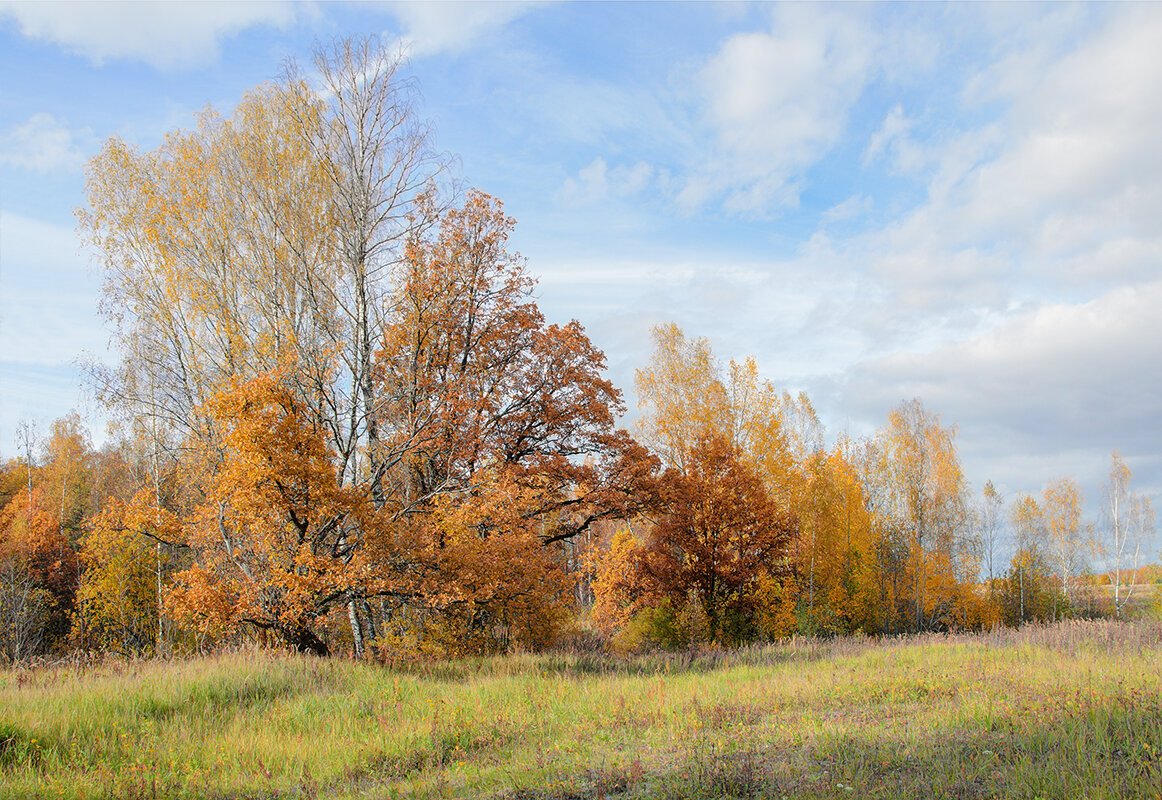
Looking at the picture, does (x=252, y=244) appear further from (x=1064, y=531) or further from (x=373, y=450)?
(x=1064, y=531)

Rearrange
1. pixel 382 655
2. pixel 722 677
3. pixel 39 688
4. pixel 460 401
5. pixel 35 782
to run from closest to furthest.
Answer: pixel 35 782
pixel 39 688
pixel 722 677
pixel 382 655
pixel 460 401

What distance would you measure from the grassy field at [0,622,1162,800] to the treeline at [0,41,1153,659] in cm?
278

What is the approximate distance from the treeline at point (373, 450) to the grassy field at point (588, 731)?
9.12 ft

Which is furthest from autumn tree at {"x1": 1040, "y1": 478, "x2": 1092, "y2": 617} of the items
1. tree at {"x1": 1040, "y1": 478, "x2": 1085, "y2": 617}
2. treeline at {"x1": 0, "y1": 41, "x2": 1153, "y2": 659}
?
treeline at {"x1": 0, "y1": 41, "x2": 1153, "y2": 659}

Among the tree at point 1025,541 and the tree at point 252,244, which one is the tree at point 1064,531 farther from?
the tree at point 252,244

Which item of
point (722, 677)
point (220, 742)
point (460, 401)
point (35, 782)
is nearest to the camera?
point (35, 782)

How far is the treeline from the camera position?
13.2 meters

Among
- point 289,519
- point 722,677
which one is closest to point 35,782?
point 289,519

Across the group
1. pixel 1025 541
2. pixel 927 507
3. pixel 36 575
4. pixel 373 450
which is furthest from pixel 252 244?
pixel 1025 541

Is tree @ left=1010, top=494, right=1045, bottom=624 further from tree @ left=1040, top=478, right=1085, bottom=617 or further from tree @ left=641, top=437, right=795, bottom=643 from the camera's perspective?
tree @ left=641, top=437, right=795, bottom=643

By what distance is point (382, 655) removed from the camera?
14.5 m

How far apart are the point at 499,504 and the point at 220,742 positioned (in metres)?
9.03

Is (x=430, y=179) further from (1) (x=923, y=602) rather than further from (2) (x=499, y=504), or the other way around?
(1) (x=923, y=602)

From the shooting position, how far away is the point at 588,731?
806 cm
